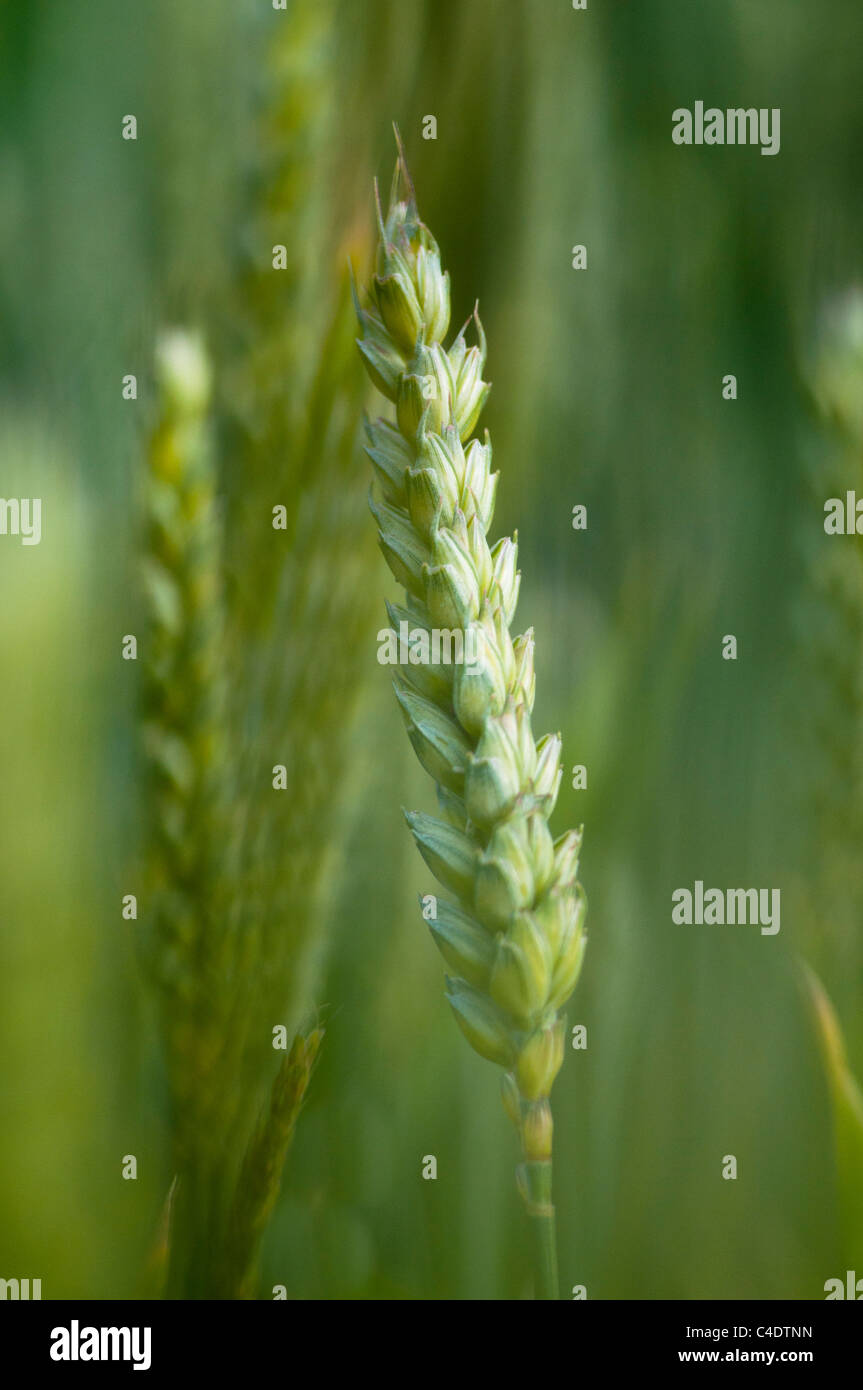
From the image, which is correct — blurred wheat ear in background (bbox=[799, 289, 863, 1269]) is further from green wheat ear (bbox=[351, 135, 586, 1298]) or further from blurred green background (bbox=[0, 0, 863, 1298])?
green wheat ear (bbox=[351, 135, 586, 1298])

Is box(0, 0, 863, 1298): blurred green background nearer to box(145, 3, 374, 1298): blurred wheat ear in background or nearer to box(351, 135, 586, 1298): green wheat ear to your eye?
box(145, 3, 374, 1298): blurred wheat ear in background

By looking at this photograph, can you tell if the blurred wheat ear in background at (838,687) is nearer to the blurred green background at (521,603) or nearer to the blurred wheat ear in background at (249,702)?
the blurred green background at (521,603)

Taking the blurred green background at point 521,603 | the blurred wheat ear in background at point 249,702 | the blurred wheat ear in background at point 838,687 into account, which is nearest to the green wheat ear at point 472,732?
the blurred wheat ear in background at point 249,702

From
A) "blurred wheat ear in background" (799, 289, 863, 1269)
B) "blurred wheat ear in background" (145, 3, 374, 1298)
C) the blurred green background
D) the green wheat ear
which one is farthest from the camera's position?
"blurred wheat ear in background" (799, 289, 863, 1269)

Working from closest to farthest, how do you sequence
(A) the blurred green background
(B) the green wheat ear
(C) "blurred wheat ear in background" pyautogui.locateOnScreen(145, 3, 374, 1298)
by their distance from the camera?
(B) the green wheat ear < (C) "blurred wheat ear in background" pyautogui.locateOnScreen(145, 3, 374, 1298) < (A) the blurred green background

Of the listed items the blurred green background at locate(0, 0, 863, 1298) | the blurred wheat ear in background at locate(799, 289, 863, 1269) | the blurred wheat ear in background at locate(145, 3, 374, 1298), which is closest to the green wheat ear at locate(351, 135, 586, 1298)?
the blurred wheat ear in background at locate(145, 3, 374, 1298)

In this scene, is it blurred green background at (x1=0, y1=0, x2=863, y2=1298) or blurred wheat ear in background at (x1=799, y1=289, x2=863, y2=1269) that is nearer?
blurred green background at (x1=0, y1=0, x2=863, y2=1298)

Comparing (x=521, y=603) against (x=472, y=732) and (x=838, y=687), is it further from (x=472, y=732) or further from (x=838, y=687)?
(x=472, y=732)
